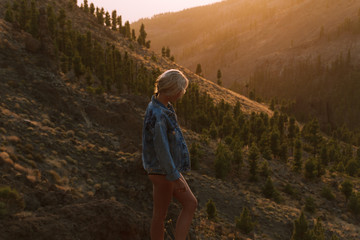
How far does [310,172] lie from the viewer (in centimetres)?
4222

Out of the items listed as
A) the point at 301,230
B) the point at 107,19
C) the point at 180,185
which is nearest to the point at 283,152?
the point at 301,230

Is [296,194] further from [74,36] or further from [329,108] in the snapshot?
[329,108]

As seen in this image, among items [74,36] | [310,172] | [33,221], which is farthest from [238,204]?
[74,36]

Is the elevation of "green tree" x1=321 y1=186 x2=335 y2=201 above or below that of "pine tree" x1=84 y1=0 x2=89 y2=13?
below

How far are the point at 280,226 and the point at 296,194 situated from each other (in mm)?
12470

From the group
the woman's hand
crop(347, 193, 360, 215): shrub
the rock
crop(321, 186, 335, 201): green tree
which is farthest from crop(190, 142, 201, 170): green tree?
the woman's hand

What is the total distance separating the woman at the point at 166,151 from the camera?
12.5ft

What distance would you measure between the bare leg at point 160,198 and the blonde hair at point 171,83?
1234mm

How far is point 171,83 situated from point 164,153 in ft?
3.26

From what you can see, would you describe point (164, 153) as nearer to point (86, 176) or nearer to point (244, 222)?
point (86, 176)

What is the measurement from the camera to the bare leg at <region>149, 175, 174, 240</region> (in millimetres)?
4020

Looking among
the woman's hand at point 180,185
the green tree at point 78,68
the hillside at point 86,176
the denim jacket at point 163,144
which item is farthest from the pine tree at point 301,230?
the green tree at point 78,68

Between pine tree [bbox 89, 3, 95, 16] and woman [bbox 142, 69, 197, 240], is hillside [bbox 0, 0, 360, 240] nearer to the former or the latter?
woman [bbox 142, 69, 197, 240]

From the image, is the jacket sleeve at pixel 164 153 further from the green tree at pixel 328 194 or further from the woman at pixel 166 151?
the green tree at pixel 328 194
